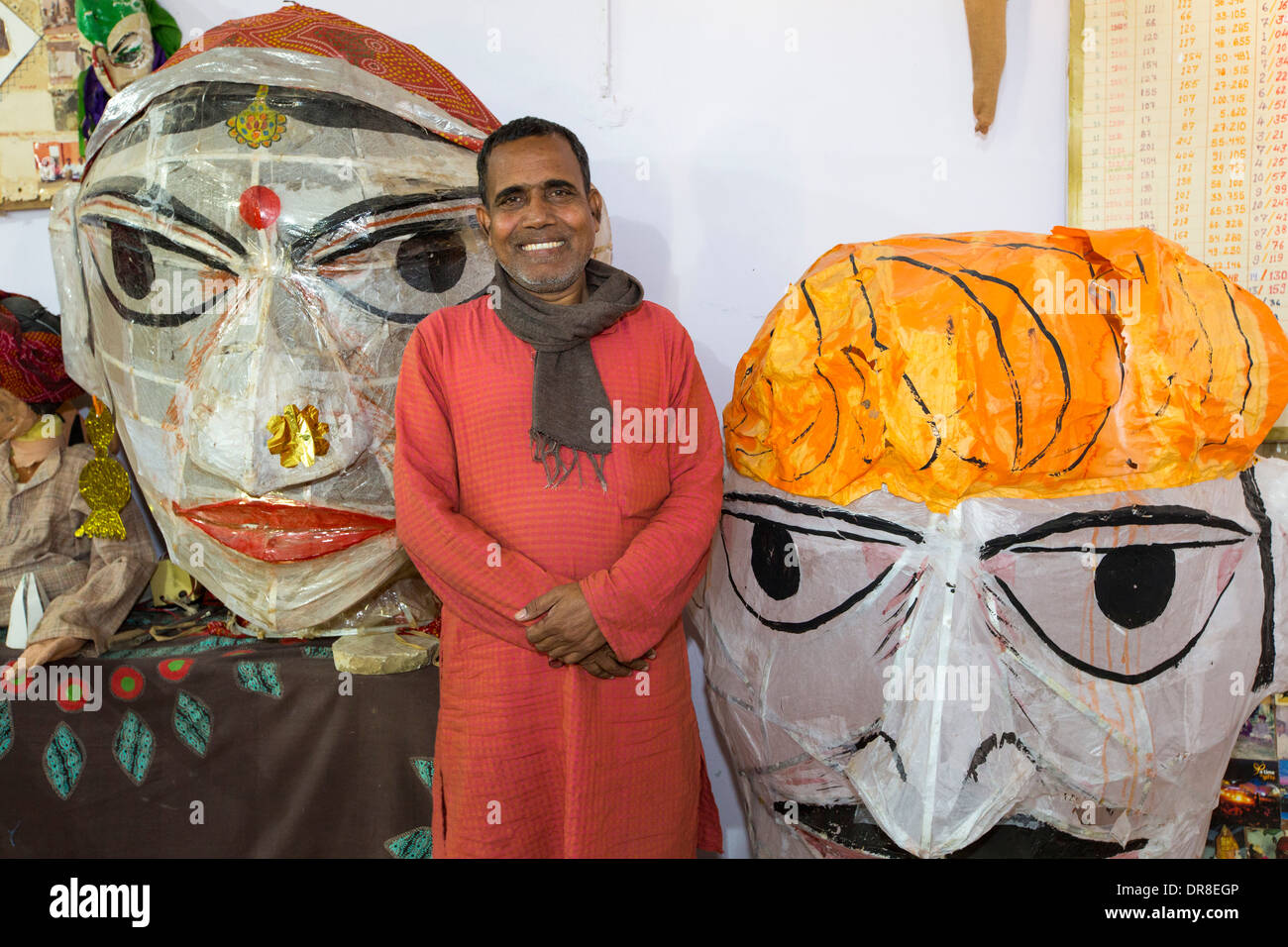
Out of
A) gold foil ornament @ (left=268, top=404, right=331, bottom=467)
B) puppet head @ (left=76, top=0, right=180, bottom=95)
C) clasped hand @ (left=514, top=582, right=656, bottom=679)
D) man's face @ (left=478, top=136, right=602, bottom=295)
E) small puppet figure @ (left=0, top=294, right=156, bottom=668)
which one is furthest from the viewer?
puppet head @ (left=76, top=0, right=180, bottom=95)

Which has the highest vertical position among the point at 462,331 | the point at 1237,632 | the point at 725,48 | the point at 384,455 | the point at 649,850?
the point at 725,48

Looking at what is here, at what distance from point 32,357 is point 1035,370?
7.18ft

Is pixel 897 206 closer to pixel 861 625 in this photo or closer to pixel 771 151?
pixel 771 151

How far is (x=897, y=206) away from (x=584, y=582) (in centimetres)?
143

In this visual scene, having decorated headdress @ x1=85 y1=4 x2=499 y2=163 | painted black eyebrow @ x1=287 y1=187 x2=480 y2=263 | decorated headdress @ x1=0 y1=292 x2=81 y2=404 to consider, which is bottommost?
decorated headdress @ x1=0 y1=292 x2=81 y2=404

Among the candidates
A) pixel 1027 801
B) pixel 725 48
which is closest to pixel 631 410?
pixel 1027 801

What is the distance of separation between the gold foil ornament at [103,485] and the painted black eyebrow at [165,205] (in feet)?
1.82

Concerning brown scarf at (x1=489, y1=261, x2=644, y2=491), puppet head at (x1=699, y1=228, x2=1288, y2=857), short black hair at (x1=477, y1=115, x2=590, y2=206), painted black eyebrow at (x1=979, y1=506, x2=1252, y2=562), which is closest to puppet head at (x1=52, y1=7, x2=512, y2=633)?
short black hair at (x1=477, y1=115, x2=590, y2=206)

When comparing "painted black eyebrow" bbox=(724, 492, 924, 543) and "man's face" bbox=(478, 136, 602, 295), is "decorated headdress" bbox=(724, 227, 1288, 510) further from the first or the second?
"man's face" bbox=(478, 136, 602, 295)

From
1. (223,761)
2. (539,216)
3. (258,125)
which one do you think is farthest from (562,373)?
(223,761)

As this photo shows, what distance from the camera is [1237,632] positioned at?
5.36 ft

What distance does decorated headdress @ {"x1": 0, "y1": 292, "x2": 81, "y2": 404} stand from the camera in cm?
233

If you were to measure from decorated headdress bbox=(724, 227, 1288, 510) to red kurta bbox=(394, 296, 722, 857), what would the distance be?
29cm

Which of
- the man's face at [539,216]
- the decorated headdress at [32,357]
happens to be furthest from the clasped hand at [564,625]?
the decorated headdress at [32,357]
